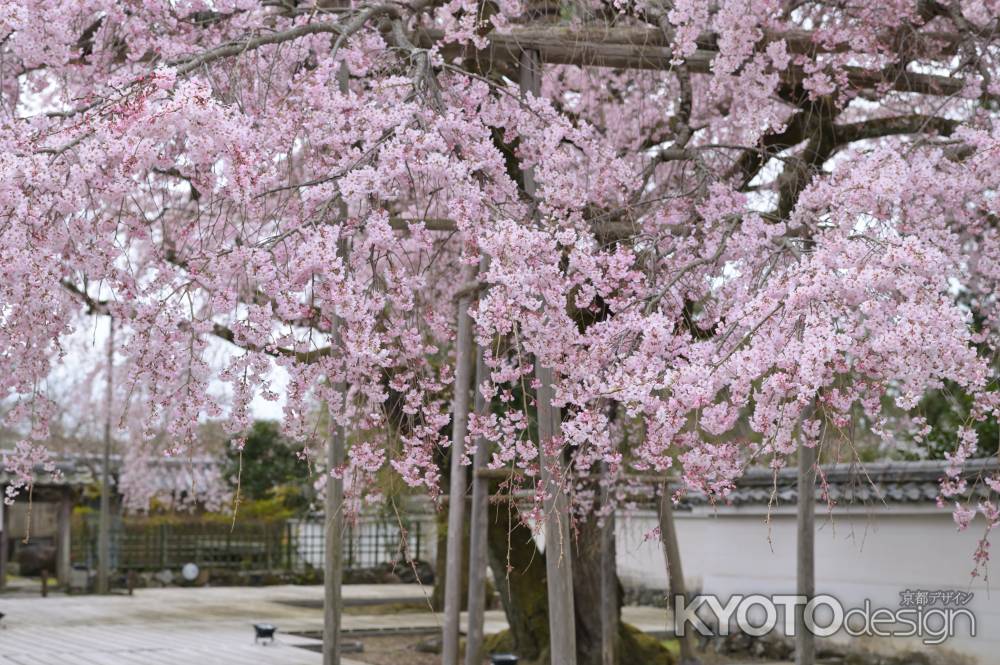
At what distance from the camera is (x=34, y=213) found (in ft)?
13.0

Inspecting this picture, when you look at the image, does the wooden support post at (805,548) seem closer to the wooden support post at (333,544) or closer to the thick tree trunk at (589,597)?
the wooden support post at (333,544)

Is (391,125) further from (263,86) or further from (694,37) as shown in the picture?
(263,86)

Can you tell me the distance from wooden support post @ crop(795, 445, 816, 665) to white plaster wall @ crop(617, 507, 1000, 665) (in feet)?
4.67

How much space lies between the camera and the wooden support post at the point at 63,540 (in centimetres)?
1856

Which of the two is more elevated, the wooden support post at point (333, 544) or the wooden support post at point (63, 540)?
the wooden support post at point (333, 544)

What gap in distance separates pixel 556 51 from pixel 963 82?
2380mm

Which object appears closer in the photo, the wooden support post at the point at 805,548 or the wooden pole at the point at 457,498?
the wooden support post at the point at 805,548

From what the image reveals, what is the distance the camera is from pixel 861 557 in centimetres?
992

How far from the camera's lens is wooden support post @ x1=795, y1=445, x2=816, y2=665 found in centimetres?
570

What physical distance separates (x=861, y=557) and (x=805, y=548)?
171 inches

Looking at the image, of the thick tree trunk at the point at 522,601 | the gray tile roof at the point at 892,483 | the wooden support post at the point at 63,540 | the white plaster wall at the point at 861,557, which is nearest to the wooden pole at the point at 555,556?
the white plaster wall at the point at 861,557

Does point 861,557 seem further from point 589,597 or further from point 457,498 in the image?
point 457,498

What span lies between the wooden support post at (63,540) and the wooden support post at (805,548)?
49.4 feet

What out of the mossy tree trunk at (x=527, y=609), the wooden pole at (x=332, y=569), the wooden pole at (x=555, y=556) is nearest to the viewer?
the wooden pole at (x=555, y=556)
